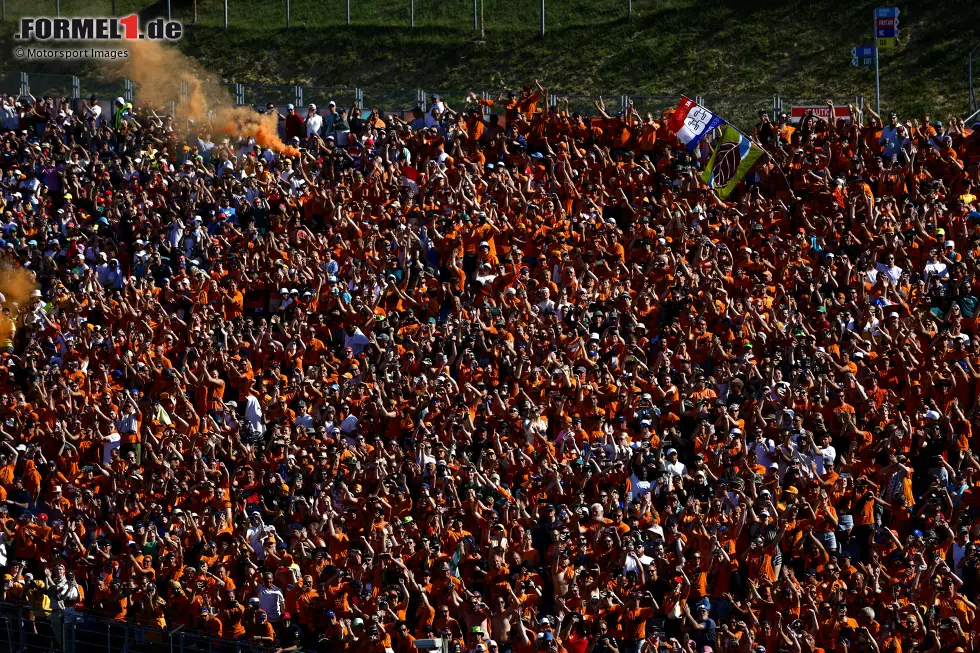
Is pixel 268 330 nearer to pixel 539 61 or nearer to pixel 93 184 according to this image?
pixel 93 184

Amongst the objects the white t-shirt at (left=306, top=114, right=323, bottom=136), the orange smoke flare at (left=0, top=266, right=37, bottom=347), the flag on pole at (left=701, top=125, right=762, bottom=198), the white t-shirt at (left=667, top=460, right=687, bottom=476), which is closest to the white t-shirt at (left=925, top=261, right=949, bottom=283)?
the flag on pole at (left=701, top=125, right=762, bottom=198)

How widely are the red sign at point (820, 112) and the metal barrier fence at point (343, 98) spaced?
1.19 feet

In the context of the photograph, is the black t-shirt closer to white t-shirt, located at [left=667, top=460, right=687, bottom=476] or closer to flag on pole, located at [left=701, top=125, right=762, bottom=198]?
white t-shirt, located at [left=667, top=460, right=687, bottom=476]

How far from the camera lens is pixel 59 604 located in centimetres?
2016

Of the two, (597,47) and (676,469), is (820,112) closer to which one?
(676,469)

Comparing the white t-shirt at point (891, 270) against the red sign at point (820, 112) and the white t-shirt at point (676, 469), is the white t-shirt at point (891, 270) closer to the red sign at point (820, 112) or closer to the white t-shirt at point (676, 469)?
the red sign at point (820, 112)

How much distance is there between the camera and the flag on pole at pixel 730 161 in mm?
27531

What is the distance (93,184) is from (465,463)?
35.8ft

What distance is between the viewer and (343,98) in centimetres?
3416

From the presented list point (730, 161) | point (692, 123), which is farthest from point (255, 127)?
point (730, 161)

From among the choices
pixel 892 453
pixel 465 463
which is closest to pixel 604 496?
pixel 465 463

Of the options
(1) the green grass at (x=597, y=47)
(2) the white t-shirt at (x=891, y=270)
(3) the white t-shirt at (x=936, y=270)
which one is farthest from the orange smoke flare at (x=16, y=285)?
(1) the green grass at (x=597, y=47)

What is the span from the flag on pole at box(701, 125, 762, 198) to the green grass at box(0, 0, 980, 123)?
530 inches

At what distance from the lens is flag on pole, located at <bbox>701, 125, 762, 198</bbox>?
90.3 feet
